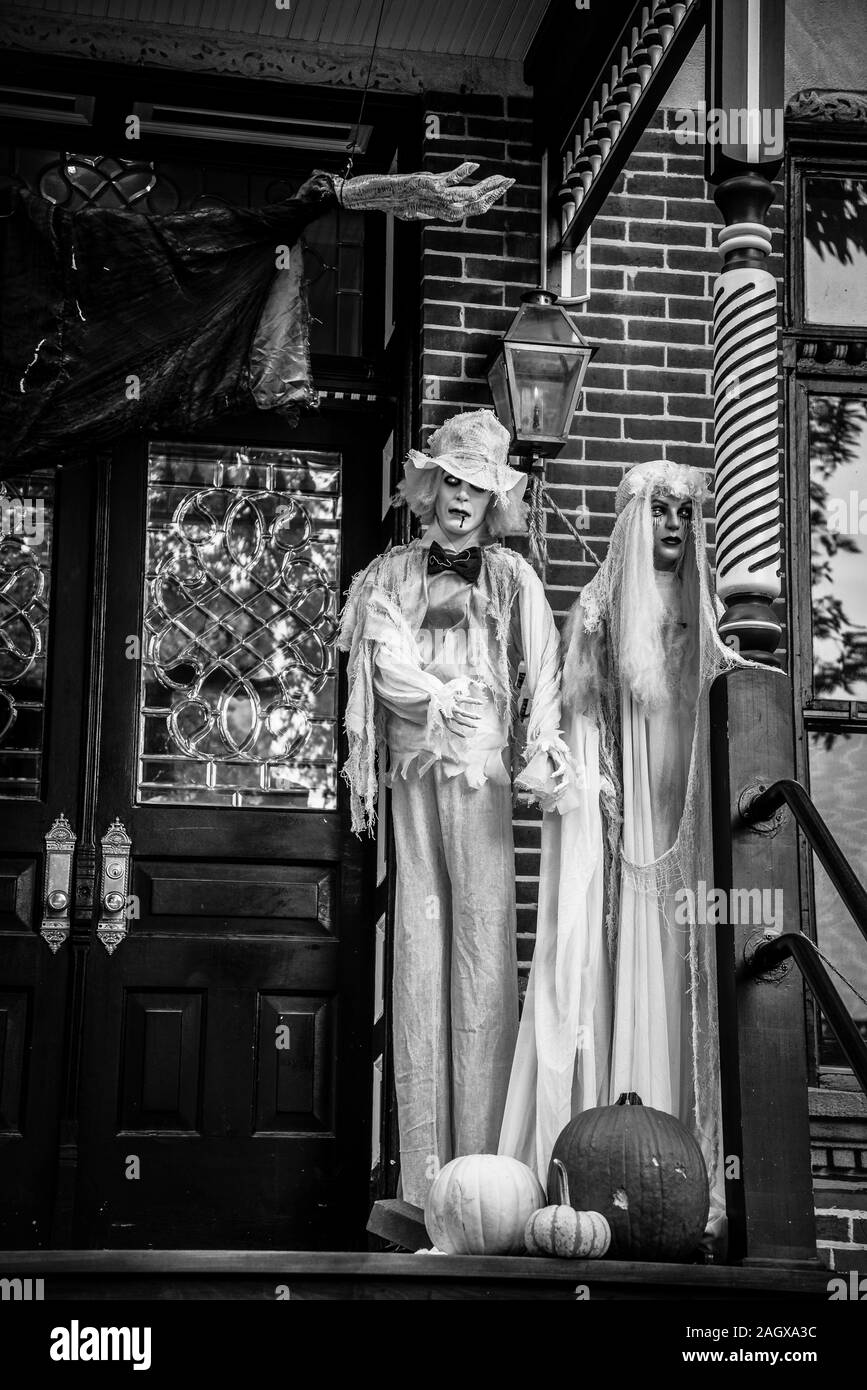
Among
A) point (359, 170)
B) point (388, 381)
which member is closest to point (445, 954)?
point (388, 381)

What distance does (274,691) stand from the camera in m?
6.39

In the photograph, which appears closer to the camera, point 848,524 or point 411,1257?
point 411,1257

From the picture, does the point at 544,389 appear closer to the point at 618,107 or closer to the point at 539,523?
the point at 539,523

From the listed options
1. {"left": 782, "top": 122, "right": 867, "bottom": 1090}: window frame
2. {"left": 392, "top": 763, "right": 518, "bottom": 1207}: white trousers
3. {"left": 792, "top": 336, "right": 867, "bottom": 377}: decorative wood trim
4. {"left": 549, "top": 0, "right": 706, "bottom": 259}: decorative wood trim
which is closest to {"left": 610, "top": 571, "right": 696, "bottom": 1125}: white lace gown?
{"left": 392, "top": 763, "right": 518, "bottom": 1207}: white trousers

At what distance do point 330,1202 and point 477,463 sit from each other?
2.55 meters

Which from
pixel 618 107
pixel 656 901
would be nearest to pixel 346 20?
pixel 618 107

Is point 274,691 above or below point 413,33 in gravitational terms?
below

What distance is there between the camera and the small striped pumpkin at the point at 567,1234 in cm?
407

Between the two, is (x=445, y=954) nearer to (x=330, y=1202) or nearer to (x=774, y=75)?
(x=330, y=1202)

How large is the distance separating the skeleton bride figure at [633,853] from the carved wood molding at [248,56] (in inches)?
83.8

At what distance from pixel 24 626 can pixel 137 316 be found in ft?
3.83

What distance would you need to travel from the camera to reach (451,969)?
17.0 ft
